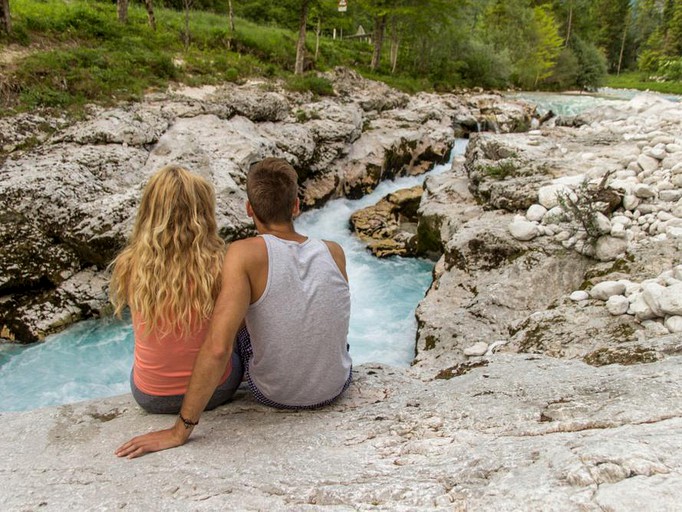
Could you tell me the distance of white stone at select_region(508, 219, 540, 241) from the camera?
20.7 feet

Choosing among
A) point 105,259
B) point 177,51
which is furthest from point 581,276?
point 177,51

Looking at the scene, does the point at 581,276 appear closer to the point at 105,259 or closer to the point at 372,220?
the point at 372,220

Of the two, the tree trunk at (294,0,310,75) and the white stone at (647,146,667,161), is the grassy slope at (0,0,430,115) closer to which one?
the tree trunk at (294,0,310,75)

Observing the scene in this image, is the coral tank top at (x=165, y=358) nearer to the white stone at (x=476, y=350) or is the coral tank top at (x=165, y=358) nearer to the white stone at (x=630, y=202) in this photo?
the white stone at (x=476, y=350)

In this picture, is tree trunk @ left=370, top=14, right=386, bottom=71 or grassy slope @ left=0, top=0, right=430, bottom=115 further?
tree trunk @ left=370, top=14, right=386, bottom=71

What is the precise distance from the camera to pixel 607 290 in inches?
180

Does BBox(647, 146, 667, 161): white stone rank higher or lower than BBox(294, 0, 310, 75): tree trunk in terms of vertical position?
lower

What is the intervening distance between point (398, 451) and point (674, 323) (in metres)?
3.05

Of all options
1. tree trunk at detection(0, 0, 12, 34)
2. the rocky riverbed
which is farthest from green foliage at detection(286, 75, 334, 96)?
the rocky riverbed

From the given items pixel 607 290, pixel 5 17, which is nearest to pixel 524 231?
pixel 607 290

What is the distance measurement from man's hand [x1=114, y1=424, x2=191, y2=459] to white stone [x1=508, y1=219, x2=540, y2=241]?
17.9 ft

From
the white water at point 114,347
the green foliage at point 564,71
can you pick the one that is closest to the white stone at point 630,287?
the white water at point 114,347

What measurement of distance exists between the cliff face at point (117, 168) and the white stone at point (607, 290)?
5.91m

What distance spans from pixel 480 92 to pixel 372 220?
22.8m
